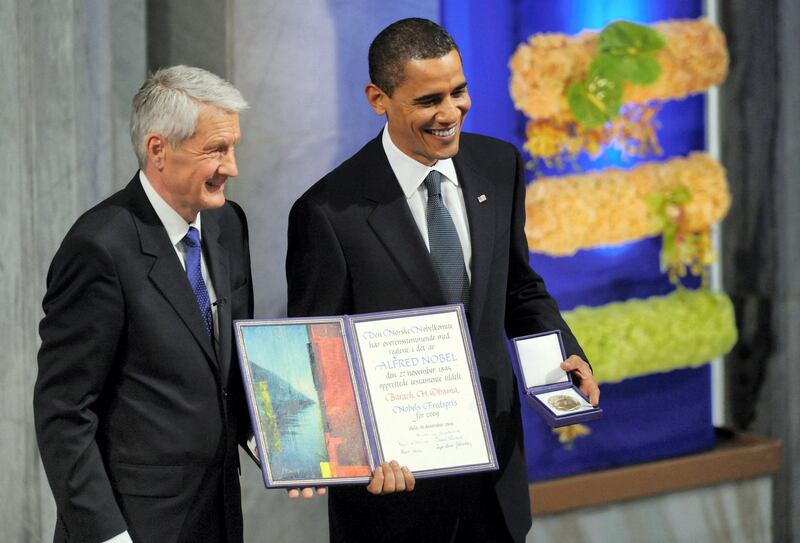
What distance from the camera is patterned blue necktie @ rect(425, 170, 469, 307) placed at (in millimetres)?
2900

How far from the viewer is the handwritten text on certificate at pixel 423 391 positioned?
2.74 m

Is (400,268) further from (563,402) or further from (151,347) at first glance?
(151,347)

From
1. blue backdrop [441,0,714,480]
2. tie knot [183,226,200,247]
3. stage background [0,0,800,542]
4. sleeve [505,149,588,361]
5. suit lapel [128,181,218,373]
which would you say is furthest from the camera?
blue backdrop [441,0,714,480]

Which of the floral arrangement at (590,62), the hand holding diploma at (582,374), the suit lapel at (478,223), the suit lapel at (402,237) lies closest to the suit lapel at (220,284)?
the suit lapel at (402,237)

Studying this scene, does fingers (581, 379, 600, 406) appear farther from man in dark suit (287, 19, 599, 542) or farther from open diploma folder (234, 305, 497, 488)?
open diploma folder (234, 305, 497, 488)

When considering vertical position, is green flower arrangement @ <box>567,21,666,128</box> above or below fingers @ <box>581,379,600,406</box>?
above

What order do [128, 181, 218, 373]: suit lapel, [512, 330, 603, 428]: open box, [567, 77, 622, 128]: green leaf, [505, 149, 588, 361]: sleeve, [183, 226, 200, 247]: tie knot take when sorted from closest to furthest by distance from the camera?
1. [128, 181, 218, 373]: suit lapel
2. [183, 226, 200, 247]: tie knot
3. [512, 330, 603, 428]: open box
4. [505, 149, 588, 361]: sleeve
5. [567, 77, 622, 128]: green leaf

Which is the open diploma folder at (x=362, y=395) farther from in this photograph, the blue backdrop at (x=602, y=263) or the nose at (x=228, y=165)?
the blue backdrop at (x=602, y=263)

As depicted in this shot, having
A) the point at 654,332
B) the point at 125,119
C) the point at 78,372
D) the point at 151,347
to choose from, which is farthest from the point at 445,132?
the point at 654,332

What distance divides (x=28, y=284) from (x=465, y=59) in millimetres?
1706

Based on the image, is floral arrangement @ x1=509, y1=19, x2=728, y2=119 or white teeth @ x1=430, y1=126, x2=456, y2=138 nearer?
white teeth @ x1=430, y1=126, x2=456, y2=138

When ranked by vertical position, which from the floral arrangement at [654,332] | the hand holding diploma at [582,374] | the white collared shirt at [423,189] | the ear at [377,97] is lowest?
the floral arrangement at [654,332]

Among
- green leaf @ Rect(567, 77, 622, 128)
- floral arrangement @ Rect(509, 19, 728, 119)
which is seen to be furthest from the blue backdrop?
green leaf @ Rect(567, 77, 622, 128)

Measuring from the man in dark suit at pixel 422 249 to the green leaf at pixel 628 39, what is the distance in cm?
172
